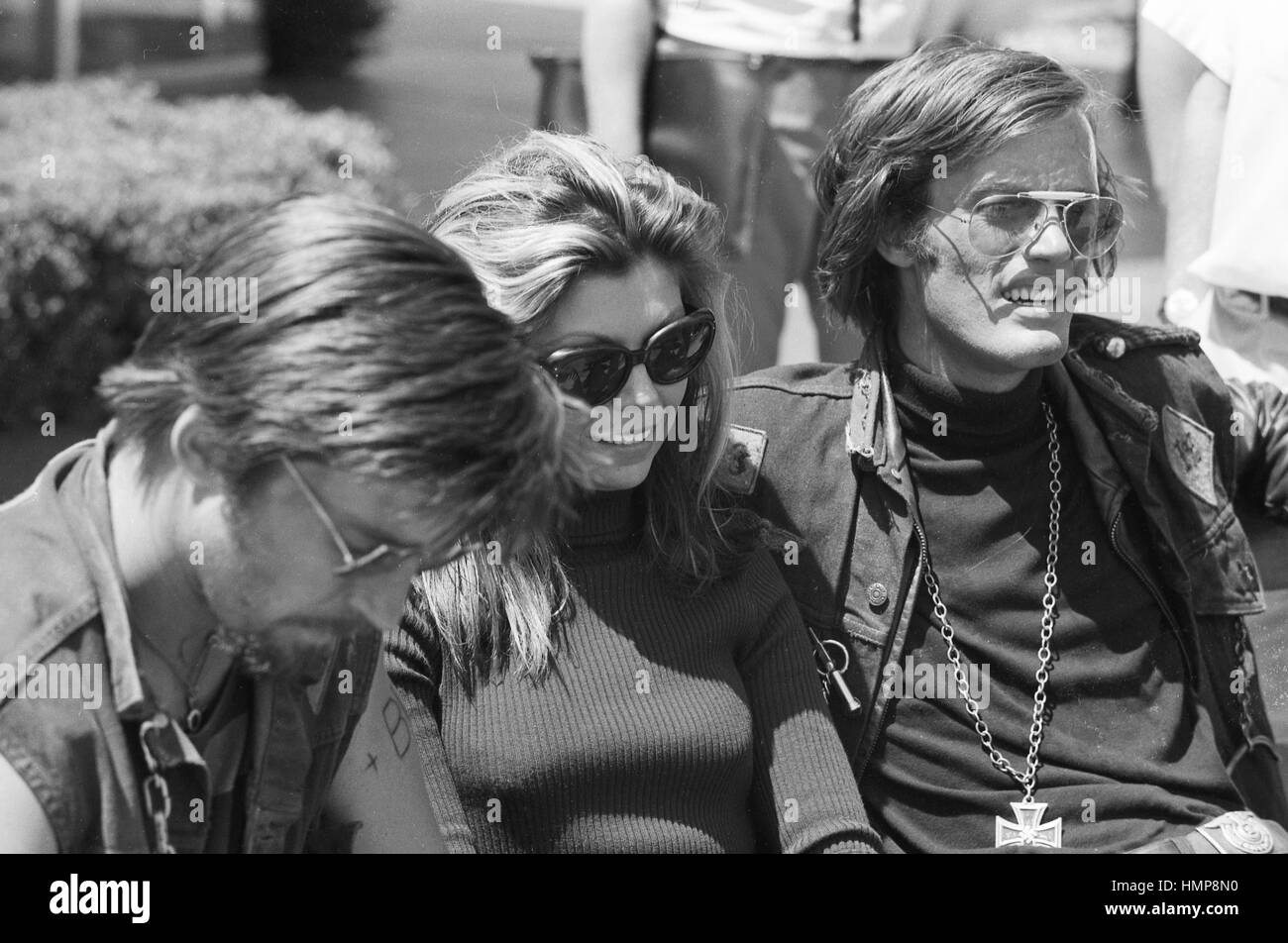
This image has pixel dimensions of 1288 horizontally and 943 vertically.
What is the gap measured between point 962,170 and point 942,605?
0.83 metres

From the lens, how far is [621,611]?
2514 mm

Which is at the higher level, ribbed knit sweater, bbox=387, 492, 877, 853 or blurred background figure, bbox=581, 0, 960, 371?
blurred background figure, bbox=581, 0, 960, 371

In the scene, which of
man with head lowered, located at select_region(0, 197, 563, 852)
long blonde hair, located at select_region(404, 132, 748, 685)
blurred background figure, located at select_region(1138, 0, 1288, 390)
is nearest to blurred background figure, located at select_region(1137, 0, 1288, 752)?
blurred background figure, located at select_region(1138, 0, 1288, 390)

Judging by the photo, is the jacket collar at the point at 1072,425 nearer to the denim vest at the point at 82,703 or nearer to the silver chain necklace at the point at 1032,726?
the silver chain necklace at the point at 1032,726

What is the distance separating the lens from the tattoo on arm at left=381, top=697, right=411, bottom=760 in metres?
2.34

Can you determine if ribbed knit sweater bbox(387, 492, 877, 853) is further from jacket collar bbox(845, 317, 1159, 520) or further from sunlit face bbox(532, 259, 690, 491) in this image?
jacket collar bbox(845, 317, 1159, 520)

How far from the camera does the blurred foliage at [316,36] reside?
14.8ft

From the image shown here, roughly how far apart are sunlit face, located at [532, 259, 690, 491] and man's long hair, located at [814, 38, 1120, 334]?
663 millimetres

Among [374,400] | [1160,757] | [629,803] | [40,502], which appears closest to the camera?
[374,400]

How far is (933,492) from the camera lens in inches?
113

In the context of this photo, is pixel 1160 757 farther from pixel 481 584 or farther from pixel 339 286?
pixel 339 286

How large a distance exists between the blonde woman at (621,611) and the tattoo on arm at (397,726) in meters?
0.02

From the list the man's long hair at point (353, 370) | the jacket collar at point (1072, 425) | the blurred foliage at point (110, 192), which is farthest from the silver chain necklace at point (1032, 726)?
the blurred foliage at point (110, 192)

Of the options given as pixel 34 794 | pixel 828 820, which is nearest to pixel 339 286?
pixel 34 794
